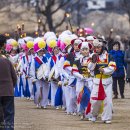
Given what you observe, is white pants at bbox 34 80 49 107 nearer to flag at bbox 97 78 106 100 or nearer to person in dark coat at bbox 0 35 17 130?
flag at bbox 97 78 106 100

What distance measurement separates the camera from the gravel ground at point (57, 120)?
20.9m

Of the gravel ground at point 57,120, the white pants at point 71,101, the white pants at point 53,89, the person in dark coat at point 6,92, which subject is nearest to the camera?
the person in dark coat at point 6,92

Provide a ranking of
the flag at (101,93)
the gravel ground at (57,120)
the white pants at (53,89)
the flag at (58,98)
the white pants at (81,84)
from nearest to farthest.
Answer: the gravel ground at (57,120), the flag at (101,93), the white pants at (81,84), the flag at (58,98), the white pants at (53,89)

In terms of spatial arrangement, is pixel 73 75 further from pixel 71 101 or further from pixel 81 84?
pixel 71 101

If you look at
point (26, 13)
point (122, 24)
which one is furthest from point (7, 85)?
point (122, 24)

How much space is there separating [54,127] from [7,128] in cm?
332

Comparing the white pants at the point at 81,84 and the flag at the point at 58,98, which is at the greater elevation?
the white pants at the point at 81,84

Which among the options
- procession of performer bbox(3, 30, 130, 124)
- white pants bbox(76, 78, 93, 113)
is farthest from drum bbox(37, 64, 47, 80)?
white pants bbox(76, 78, 93, 113)

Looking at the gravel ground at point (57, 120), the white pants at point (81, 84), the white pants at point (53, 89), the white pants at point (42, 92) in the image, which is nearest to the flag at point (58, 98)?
the gravel ground at point (57, 120)

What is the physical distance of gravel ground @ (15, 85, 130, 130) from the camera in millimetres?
20859

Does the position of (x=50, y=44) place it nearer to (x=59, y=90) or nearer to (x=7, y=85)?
(x=59, y=90)

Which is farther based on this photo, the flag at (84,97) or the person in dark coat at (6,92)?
the flag at (84,97)

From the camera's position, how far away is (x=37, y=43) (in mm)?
26781

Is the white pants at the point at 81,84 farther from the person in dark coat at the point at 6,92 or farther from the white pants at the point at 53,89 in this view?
the person in dark coat at the point at 6,92
